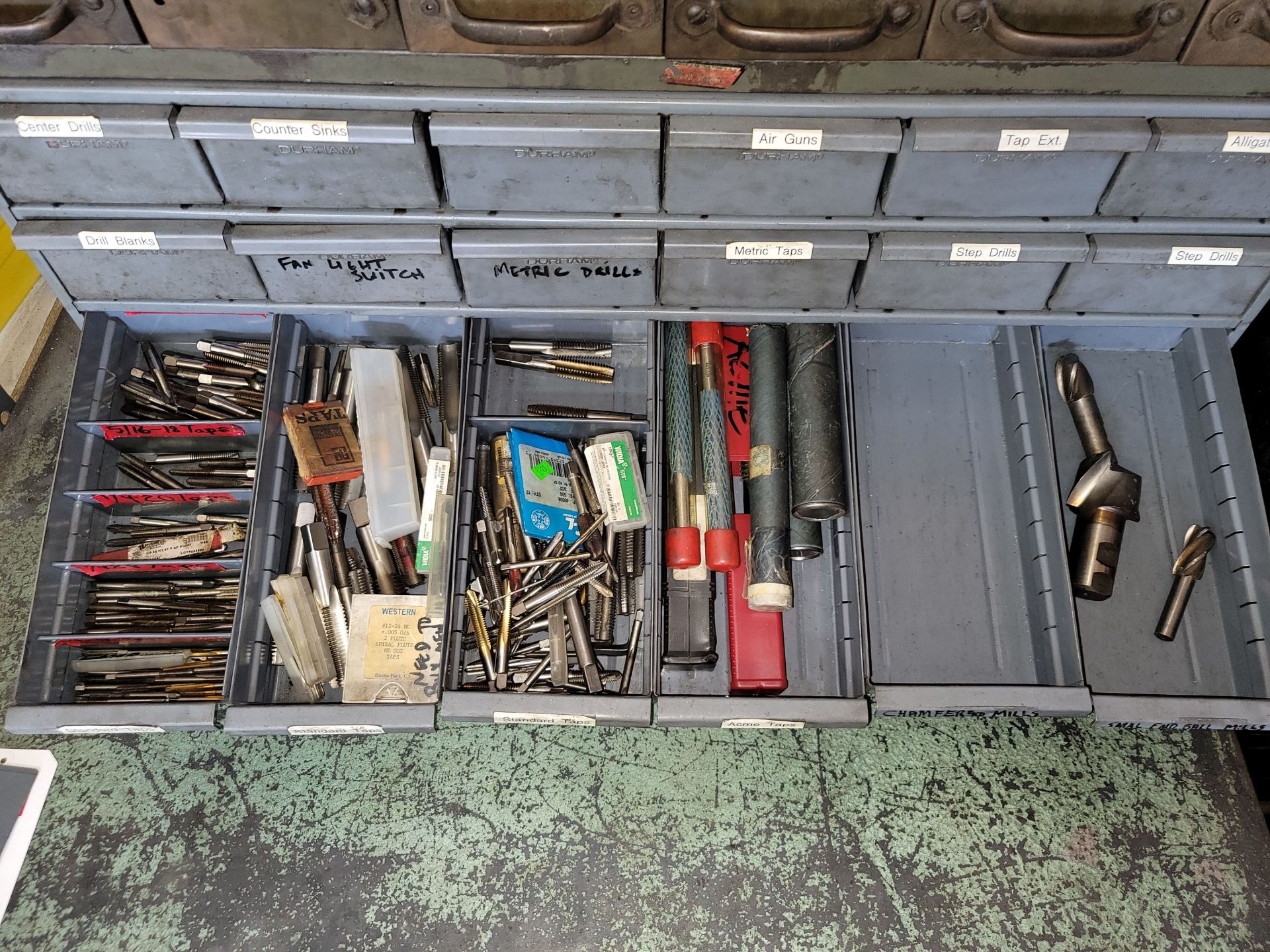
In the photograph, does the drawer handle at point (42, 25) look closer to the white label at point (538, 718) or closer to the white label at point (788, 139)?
the white label at point (788, 139)

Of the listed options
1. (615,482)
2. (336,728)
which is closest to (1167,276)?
(615,482)

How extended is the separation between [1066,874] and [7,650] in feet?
8.18

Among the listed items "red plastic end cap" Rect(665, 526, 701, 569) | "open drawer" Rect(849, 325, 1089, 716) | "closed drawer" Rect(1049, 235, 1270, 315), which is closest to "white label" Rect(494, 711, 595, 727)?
"red plastic end cap" Rect(665, 526, 701, 569)

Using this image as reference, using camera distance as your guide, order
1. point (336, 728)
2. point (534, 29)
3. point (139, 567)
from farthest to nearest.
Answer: point (139, 567) → point (336, 728) → point (534, 29)

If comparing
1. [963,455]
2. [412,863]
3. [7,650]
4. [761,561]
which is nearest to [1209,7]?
[963,455]

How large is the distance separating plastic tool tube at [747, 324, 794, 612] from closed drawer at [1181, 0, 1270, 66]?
906 mm

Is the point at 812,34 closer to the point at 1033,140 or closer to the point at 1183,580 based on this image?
the point at 1033,140

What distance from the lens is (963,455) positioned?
1849 millimetres

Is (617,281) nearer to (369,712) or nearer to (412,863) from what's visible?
(369,712)

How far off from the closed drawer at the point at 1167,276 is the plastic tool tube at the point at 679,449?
833 millimetres

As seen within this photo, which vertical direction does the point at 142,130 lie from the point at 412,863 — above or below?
above

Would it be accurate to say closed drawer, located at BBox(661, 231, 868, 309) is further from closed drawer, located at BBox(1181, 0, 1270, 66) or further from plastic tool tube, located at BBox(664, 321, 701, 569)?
closed drawer, located at BBox(1181, 0, 1270, 66)

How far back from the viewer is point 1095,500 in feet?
5.72

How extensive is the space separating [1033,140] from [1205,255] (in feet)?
1.75
